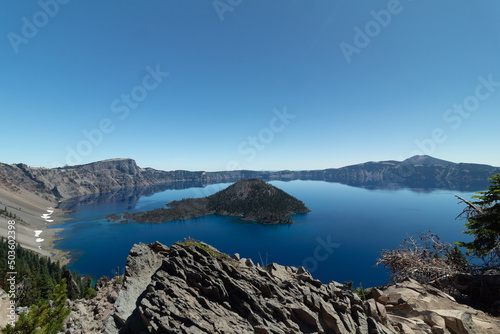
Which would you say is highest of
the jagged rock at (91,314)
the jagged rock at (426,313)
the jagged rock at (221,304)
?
the jagged rock at (221,304)

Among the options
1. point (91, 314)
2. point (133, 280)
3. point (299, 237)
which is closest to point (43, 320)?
point (91, 314)

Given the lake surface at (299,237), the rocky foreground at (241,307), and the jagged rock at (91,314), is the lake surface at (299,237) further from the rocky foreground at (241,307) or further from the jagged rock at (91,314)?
the jagged rock at (91,314)

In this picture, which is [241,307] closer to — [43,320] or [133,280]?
[133,280]

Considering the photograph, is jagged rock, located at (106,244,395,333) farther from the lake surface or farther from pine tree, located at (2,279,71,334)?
the lake surface

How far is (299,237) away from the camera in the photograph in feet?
438

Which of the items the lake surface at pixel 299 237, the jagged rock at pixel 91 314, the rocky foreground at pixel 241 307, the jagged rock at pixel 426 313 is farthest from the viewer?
the lake surface at pixel 299 237

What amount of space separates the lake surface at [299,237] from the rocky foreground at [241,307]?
5858cm

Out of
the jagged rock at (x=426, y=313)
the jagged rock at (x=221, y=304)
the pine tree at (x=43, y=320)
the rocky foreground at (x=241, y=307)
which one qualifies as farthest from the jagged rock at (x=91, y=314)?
the jagged rock at (x=426, y=313)

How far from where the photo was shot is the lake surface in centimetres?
9812

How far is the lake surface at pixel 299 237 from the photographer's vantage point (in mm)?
98125

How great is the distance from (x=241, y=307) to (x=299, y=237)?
131 meters

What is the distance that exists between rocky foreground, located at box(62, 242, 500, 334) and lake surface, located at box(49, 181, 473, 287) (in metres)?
58.6

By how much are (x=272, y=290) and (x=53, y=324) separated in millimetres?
15374

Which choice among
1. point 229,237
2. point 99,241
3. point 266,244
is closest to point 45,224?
point 99,241
